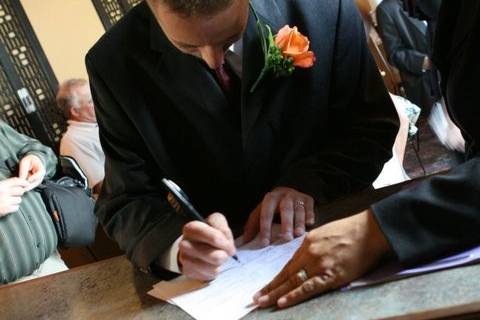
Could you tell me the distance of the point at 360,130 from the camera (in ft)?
4.83

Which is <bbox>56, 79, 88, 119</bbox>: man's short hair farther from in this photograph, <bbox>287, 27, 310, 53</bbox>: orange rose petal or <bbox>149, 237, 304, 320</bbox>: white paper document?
<bbox>149, 237, 304, 320</bbox>: white paper document

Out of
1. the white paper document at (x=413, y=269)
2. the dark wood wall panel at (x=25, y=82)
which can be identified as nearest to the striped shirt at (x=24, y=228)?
the white paper document at (x=413, y=269)

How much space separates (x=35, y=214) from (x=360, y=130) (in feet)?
5.93

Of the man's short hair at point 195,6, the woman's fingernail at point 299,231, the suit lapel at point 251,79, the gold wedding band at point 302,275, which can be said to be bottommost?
the woman's fingernail at point 299,231

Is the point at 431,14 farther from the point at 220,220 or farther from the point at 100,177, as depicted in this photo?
the point at 100,177

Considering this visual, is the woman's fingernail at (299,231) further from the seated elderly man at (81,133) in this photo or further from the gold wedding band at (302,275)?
the seated elderly man at (81,133)

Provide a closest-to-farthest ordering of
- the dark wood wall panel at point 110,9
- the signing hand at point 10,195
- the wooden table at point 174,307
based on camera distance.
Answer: the wooden table at point 174,307 → the signing hand at point 10,195 → the dark wood wall panel at point 110,9

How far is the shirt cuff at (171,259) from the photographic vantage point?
48.3 inches

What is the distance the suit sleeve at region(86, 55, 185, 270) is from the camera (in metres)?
1.36

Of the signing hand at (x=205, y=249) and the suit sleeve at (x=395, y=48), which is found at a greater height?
the signing hand at (x=205, y=249)

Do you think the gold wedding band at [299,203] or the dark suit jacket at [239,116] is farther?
the dark suit jacket at [239,116]

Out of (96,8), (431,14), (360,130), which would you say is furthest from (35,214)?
(96,8)

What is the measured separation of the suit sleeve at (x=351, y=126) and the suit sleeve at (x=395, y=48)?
377 centimetres

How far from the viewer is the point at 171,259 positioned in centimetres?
124
